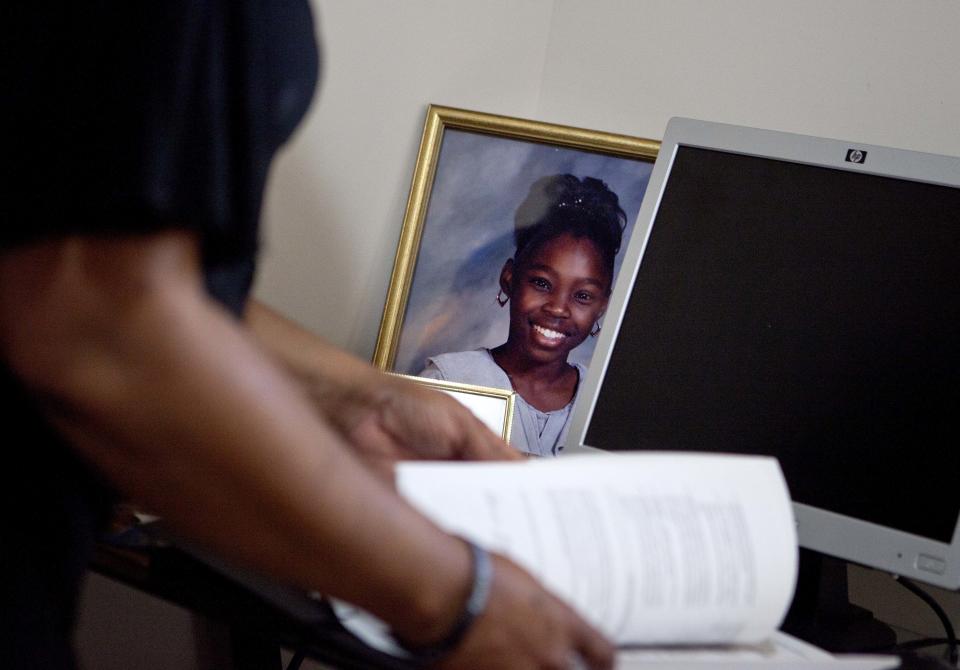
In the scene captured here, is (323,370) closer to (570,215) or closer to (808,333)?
(808,333)

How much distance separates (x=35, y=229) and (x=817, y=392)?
725mm

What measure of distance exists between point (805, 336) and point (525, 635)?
0.57 m

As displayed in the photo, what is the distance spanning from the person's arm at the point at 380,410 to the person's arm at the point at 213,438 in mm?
306

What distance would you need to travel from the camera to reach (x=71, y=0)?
18.6 inches

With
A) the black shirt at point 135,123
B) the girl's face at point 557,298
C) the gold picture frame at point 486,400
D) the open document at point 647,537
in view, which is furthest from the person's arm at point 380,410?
the girl's face at point 557,298

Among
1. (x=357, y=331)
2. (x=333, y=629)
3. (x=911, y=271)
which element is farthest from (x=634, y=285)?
(x=333, y=629)

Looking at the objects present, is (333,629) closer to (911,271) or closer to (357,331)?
(911,271)

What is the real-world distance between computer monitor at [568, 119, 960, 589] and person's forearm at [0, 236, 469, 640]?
0.55 meters

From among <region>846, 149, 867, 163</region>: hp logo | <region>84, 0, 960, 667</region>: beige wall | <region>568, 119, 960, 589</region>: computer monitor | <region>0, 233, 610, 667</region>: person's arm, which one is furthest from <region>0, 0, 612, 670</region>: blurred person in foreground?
<region>84, 0, 960, 667</region>: beige wall

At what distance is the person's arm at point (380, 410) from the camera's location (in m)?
0.82

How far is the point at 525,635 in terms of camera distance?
0.51m

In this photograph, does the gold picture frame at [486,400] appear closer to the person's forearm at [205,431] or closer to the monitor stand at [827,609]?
the monitor stand at [827,609]

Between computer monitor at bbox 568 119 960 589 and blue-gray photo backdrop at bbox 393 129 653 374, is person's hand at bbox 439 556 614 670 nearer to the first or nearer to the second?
computer monitor at bbox 568 119 960 589

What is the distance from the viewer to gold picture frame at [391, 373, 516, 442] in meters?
1.25
